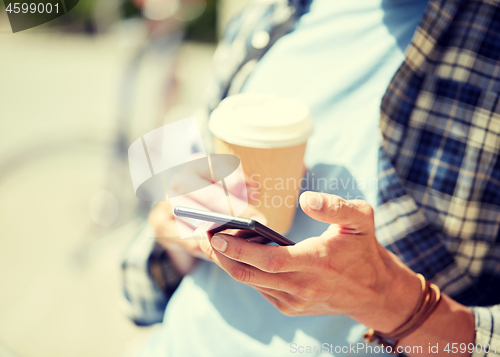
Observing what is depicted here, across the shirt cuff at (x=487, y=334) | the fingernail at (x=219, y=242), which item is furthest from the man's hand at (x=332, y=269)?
the shirt cuff at (x=487, y=334)

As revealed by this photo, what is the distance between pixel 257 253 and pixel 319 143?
0.29 m

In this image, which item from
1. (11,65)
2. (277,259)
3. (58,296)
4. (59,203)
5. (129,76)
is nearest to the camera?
(277,259)

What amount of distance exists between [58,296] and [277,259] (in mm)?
1443

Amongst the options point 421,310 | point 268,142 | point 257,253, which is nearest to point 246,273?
point 257,253

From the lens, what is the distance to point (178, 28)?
231cm

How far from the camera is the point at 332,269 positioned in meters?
0.44

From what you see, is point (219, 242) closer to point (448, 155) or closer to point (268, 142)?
point (268, 142)

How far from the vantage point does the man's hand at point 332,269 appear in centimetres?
39

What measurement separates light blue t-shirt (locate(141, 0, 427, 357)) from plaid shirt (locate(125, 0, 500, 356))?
44mm

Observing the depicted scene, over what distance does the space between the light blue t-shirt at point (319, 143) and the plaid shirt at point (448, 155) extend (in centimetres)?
4

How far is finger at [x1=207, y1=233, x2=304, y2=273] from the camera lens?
38 cm

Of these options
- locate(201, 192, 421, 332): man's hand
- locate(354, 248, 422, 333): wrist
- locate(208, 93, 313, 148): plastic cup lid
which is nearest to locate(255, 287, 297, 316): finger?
locate(201, 192, 421, 332): man's hand

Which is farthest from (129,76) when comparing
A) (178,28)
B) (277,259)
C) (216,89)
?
(277,259)

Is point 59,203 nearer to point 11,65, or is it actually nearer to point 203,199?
point 203,199
